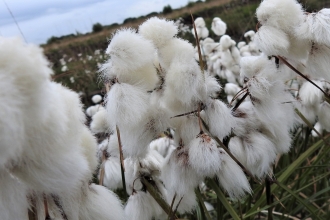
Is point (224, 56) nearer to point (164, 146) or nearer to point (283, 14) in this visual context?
point (164, 146)

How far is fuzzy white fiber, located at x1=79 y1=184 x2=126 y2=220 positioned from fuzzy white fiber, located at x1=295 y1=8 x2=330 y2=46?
0.45m

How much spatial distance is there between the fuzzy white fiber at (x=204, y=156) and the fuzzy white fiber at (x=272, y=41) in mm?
225

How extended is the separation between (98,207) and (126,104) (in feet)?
0.54

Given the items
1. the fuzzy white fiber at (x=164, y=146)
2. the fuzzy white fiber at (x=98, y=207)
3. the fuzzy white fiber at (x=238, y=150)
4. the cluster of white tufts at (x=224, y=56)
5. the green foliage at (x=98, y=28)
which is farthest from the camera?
the green foliage at (x=98, y=28)

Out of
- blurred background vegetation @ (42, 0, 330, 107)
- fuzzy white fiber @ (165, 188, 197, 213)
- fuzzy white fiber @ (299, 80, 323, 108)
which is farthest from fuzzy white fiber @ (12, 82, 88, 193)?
blurred background vegetation @ (42, 0, 330, 107)

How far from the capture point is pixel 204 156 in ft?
2.01

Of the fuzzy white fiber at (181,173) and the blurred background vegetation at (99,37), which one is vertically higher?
the fuzzy white fiber at (181,173)

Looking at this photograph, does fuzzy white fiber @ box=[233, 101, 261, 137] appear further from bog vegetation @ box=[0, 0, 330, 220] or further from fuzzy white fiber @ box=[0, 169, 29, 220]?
fuzzy white fiber @ box=[0, 169, 29, 220]

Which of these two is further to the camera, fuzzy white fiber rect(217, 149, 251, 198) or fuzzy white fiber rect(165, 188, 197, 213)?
fuzzy white fiber rect(165, 188, 197, 213)

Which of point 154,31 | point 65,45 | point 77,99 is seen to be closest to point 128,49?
point 154,31

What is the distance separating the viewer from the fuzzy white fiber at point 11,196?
0.39 meters

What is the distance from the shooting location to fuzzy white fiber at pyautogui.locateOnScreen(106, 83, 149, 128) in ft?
2.02

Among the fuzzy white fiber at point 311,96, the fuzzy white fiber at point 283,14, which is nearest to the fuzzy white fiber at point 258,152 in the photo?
the fuzzy white fiber at point 283,14

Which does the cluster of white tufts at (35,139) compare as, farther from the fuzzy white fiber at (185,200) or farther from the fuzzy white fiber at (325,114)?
the fuzzy white fiber at (325,114)
